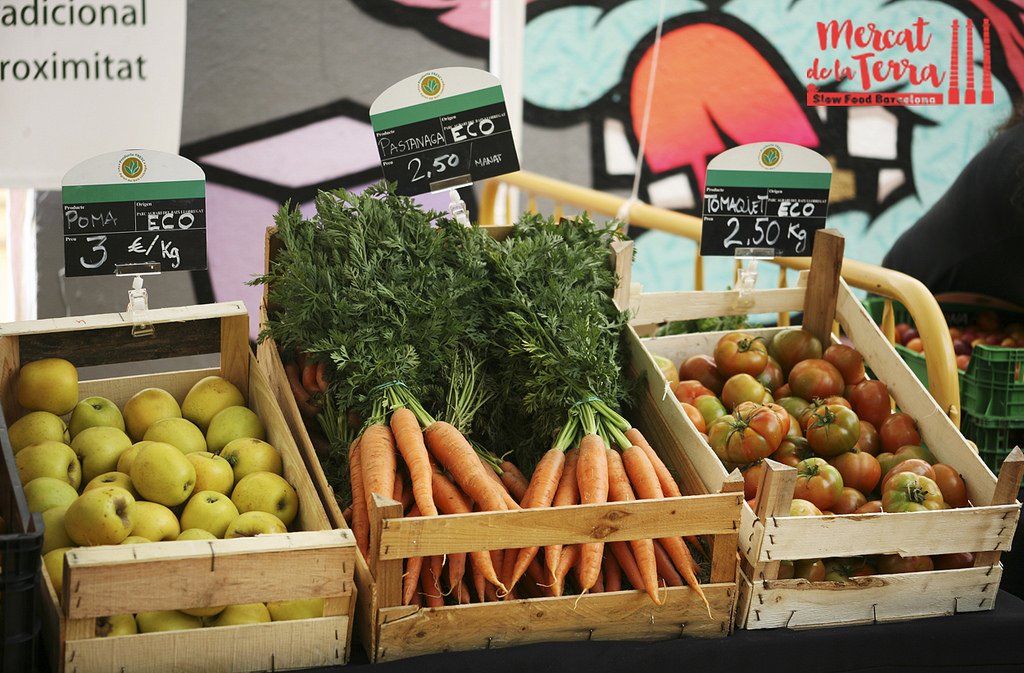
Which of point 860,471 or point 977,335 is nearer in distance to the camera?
point 860,471

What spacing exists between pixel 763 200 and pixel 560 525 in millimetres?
1183

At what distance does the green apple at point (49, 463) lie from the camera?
1.70 meters

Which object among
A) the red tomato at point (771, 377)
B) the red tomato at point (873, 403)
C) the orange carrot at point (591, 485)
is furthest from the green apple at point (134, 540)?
the red tomato at point (873, 403)

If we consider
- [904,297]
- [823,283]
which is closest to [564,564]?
[823,283]

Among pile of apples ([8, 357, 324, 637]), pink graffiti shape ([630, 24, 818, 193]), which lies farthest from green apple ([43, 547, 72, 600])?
pink graffiti shape ([630, 24, 818, 193])

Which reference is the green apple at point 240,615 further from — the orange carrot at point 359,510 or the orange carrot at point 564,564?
the orange carrot at point 564,564

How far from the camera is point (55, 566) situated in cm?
153

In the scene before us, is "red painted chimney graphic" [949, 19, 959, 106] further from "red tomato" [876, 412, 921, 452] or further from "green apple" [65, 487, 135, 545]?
"green apple" [65, 487, 135, 545]

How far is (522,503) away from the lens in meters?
1.79

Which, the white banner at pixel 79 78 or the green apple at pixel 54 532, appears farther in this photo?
the white banner at pixel 79 78

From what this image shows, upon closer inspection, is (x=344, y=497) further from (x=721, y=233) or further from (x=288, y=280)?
(x=721, y=233)

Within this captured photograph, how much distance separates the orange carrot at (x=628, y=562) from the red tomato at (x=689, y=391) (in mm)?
653

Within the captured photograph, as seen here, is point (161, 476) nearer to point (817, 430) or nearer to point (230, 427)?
point (230, 427)

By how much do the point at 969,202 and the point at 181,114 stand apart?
322 centimetres
